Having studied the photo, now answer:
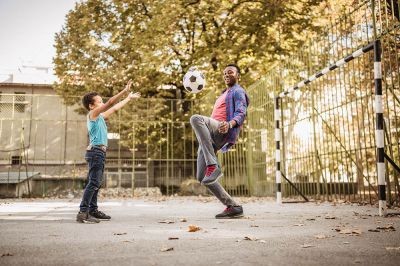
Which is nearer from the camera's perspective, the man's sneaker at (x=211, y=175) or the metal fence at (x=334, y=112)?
the man's sneaker at (x=211, y=175)

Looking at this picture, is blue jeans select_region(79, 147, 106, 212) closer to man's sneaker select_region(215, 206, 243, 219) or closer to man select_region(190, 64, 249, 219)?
man select_region(190, 64, 249, 219)

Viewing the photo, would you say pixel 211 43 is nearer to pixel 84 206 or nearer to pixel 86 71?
pixel 86 71

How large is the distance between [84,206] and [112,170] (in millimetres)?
14468

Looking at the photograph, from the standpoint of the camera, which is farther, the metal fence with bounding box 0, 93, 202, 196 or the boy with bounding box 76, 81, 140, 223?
the metal fence with bounding box 0, 93, 202, 196

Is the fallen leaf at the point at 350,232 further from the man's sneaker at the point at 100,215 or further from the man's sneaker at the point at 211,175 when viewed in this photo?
the man's sneaker at the point at 100,215

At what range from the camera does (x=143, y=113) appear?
15.4 metres

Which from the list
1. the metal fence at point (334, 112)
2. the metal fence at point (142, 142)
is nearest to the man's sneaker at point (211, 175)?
the metal fence at point (334, 112)

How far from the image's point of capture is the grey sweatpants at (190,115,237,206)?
4.98 metres

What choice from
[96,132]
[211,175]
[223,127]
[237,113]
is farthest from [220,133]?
[96,132]

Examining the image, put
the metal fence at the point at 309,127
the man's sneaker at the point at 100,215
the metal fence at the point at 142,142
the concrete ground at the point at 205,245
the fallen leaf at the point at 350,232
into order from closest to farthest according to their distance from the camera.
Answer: the concrete ground at the point at 205,245 → the fallen leaf at the point at 350,232 → the man's sneaker at the point at 100,215 → the metal fence at the point at 309,127 → the metal fence at the point at 142,142

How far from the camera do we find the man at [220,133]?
4.98 meters

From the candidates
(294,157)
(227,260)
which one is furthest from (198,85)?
(227,260)

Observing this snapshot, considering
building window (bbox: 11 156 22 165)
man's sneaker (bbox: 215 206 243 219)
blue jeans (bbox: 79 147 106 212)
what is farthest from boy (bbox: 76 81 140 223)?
building window (bbox: 11 156 22 165)

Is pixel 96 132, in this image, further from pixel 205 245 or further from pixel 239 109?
pixel 205 245
